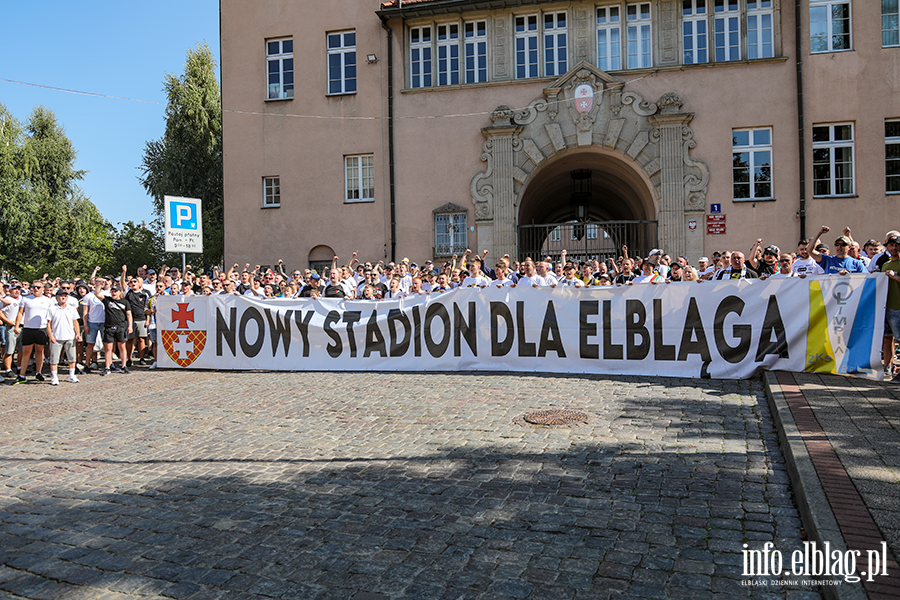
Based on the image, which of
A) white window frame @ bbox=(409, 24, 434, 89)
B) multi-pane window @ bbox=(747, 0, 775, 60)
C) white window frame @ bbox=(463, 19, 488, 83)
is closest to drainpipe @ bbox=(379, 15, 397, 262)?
white window frame @ bbox=(409, 24, 434, 89)

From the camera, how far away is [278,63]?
24.1 meters

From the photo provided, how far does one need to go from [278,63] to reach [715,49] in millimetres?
14948

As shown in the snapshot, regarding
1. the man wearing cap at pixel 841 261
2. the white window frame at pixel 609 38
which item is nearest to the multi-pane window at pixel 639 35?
the white window frame at pixel 609 38

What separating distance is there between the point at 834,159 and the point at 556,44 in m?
9.27

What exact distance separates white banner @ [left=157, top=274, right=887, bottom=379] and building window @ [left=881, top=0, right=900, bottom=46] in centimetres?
1416

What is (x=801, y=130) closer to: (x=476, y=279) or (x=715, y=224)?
(x=715, y=224)

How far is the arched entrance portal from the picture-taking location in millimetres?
21656

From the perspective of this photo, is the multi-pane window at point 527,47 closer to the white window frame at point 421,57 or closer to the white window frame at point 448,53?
the white window frame at point 448,53

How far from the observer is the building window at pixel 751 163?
20.4 meters

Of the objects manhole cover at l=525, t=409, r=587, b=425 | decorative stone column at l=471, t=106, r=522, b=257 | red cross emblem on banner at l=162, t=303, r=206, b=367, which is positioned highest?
decorative stone column at l=471, t=106, r=522, b=257

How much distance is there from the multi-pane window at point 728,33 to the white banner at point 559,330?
1319 centimetres

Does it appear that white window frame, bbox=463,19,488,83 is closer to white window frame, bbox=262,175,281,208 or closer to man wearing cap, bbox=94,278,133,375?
white window frame, bbox=262,175,281,208

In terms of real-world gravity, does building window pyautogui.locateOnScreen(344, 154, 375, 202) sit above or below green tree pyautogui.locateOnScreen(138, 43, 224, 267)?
below

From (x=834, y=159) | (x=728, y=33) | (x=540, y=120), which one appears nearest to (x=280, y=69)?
(x=540, y=120)
